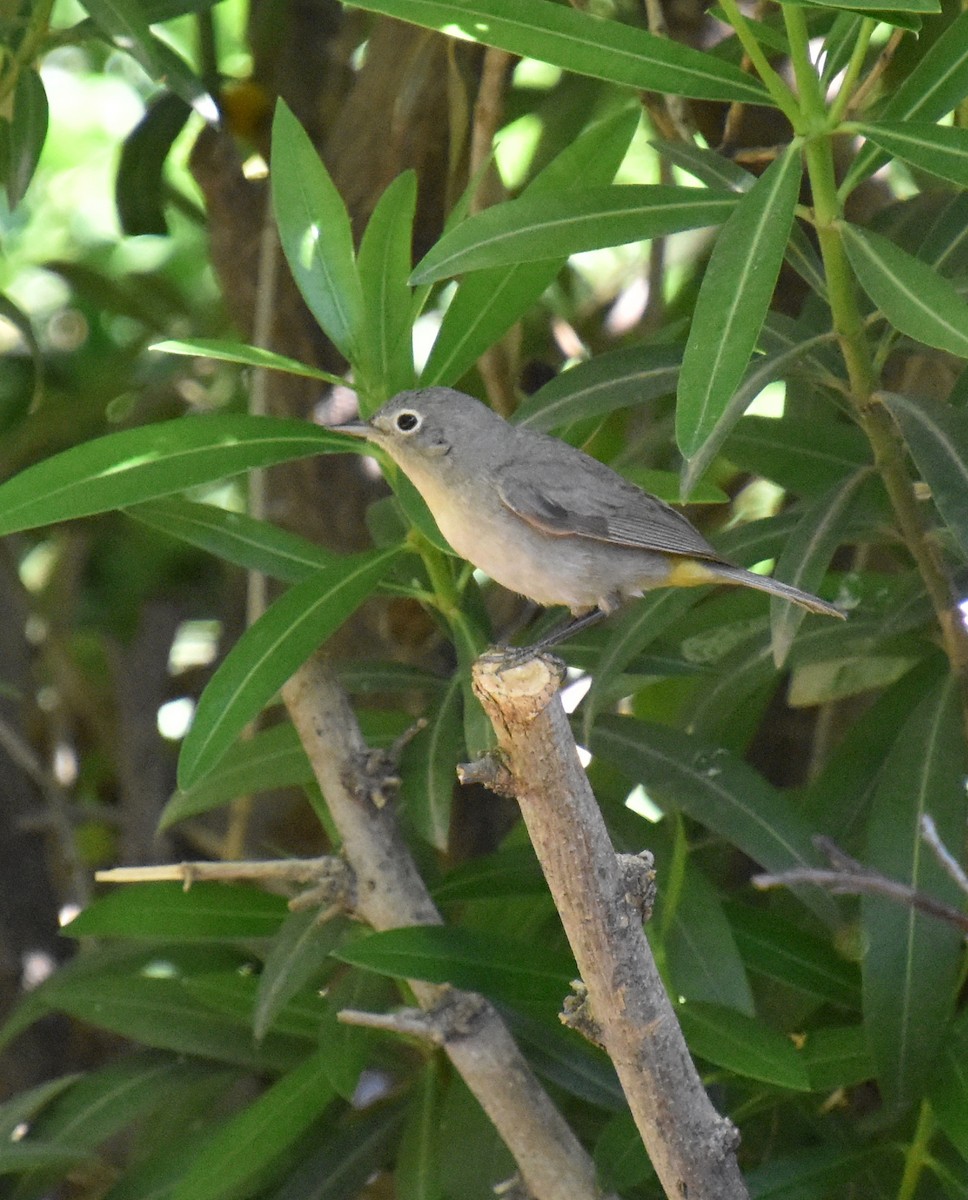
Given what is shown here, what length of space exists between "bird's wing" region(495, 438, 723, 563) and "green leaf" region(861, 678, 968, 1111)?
1.82 feet

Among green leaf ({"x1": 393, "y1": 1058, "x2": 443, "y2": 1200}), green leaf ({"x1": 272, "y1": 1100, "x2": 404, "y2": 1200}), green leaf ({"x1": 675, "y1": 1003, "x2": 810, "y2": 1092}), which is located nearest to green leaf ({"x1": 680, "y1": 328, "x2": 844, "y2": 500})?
green leaf ({"x1": 675, "y1": 1003, "x2": 810, "y2": 1092})

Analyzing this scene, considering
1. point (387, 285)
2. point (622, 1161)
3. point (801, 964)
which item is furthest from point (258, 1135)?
point (387, 285)

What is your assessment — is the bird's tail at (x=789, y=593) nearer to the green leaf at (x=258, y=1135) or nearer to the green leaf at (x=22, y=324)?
the green leaf at (x=258, y=1135)

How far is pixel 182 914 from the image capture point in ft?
10.2

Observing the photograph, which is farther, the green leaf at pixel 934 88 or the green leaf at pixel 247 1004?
the green leaf at pixel 247 1004

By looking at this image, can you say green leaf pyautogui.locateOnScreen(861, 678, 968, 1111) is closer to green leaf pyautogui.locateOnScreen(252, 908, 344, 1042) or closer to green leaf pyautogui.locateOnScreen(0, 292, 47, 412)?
green leaf pyautogui.locateOnScreen(252, 908, 344, 1042)

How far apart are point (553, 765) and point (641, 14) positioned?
8.68 feet

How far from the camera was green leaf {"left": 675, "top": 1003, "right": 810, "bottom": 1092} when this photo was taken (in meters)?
2.57

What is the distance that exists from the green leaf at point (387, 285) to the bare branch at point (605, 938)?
0.96 meters

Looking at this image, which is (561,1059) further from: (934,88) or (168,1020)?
(934,88)

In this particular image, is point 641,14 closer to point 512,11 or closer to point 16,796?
point 512,11

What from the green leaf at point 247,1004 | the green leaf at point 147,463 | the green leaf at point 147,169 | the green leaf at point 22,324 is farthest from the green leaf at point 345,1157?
the green leaf at point 147,169

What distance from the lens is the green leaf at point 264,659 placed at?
2.68 meters

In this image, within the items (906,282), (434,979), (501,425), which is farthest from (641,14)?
(434,979)
